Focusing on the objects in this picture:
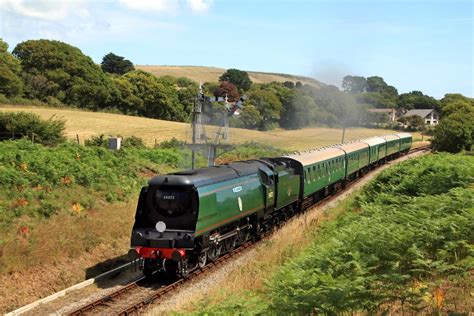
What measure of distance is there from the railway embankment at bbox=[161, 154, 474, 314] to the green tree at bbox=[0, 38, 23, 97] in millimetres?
59426

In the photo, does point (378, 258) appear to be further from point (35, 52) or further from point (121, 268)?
point (35, 52)

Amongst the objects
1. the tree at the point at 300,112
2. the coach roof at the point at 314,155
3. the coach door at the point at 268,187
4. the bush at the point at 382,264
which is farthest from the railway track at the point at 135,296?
the tree at the point at 300,112

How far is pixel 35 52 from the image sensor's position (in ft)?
265

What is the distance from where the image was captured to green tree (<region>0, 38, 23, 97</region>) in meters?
67.2

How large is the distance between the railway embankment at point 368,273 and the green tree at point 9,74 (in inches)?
2340

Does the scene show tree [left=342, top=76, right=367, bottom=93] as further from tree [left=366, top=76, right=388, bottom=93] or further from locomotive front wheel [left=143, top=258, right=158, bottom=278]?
tree [left=366, top=76, right=388, bottom=93]

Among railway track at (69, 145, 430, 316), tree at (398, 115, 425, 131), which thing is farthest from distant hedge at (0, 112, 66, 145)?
tree at (398, 115, 425, 131)

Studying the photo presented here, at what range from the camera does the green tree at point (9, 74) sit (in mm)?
67188

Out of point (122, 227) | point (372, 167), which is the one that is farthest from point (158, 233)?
point (372, 167)

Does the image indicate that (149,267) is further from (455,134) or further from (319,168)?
(455,134)

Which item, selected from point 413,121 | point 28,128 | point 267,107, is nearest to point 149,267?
point 28,128

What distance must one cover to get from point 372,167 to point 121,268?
125ft

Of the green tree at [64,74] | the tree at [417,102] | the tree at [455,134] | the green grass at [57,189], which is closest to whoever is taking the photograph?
the green grass at [57,189]

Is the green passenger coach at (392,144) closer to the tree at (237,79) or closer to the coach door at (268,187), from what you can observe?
the coach door at (268,187)
